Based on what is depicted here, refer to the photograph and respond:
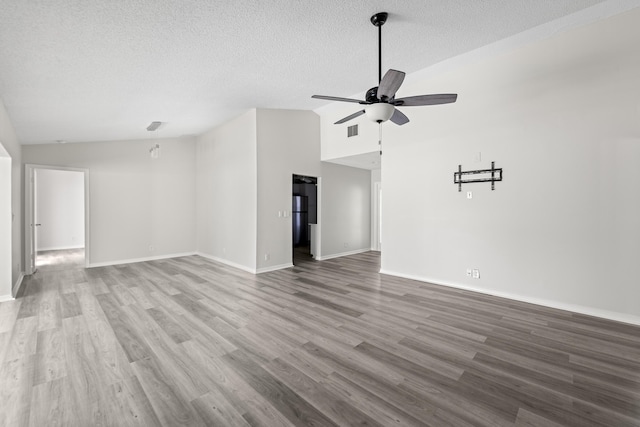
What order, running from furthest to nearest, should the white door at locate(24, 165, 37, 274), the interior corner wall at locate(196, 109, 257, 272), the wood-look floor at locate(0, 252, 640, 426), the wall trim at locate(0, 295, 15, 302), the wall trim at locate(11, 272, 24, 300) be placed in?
the interior corner wall at locate(196, 109, 257, 272), the white door at locate(24, 165, 37, 274), the wall trim at locate(11, 272, 24, 300), the wall trim at locate(0, 295, 15, 302), the wood-look floor at locate(0, 252, 640, 426)

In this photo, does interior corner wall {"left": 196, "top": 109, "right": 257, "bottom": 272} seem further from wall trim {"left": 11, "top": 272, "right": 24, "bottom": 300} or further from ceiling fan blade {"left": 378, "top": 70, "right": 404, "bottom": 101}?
ceiling fan blade {"left": 378, "top": 70, "right": 404, "bottom": 101}

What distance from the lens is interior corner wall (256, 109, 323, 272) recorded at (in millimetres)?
5793

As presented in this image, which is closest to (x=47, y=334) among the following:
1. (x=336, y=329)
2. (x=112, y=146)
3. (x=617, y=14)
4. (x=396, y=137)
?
(x=336, y=329)

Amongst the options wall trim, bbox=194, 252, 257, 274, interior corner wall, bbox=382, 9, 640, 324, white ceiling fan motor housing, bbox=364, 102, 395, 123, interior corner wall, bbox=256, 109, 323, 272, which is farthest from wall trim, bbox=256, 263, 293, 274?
white ceiling fan motor housing, bbox=364, 102, 395, 123

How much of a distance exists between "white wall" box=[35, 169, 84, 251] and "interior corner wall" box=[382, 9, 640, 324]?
10.5 meters

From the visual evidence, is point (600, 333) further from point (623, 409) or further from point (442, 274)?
point (442, 274)

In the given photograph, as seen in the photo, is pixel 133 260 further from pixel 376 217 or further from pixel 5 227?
pixel 376 217

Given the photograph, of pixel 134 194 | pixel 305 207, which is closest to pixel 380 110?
pixel 305 207

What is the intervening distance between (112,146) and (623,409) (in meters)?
8.94

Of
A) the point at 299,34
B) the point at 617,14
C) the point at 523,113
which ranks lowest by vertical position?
the point at 523,113

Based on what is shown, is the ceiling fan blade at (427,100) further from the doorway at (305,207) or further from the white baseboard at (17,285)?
the white baseboard at (17,285)

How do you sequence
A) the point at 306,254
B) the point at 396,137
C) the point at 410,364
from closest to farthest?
1. the point at 410,364
2. the point at 396,137
3. the point at 306,254

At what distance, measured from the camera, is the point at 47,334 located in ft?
9.82

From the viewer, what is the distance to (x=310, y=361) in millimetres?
2453
